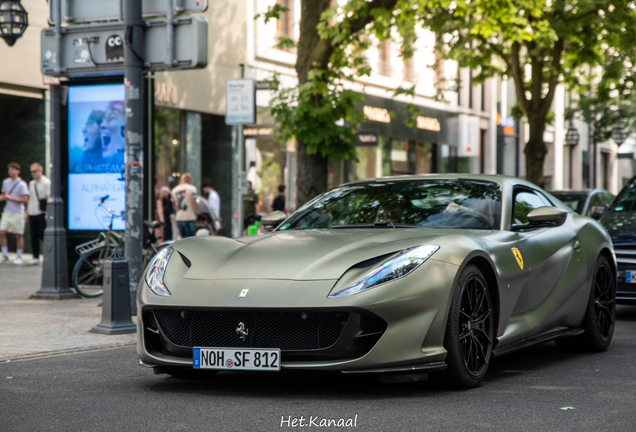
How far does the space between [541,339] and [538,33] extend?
1195 centimetres

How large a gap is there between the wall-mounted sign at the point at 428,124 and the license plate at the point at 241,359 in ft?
87.1

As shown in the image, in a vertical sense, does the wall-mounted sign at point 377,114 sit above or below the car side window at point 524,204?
above

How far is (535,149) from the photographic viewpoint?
20.8 metres

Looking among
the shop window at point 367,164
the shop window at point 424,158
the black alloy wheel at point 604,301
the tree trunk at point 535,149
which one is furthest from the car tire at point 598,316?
the shop window at point 424,158

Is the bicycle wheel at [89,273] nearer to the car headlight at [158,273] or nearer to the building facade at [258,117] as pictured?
the building facade at [258,117]

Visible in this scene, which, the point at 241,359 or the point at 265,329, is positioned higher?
the point at 265,329

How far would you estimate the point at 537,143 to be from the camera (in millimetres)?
20797

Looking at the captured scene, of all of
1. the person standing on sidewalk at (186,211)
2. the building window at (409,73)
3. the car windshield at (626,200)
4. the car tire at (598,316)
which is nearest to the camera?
the car tire at (598,316)

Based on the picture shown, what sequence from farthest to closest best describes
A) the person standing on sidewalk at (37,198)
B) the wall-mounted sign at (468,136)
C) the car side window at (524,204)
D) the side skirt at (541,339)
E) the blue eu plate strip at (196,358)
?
the wall-mounted sign at (468,136) < the person standing on sidewalk at (37,198) < the car side window at (524,204) < the side skirt at (541,339) < the blue eu plate strip at (196,358)

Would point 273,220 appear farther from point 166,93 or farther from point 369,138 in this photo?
point 369,138

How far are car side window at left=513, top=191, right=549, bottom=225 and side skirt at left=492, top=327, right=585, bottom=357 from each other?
0.80 metres

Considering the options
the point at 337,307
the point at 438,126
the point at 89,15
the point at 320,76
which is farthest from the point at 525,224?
the point at 438,126

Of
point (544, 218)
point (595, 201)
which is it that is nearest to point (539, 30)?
point (595, 201)

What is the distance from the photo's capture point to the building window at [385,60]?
97.5 feet
